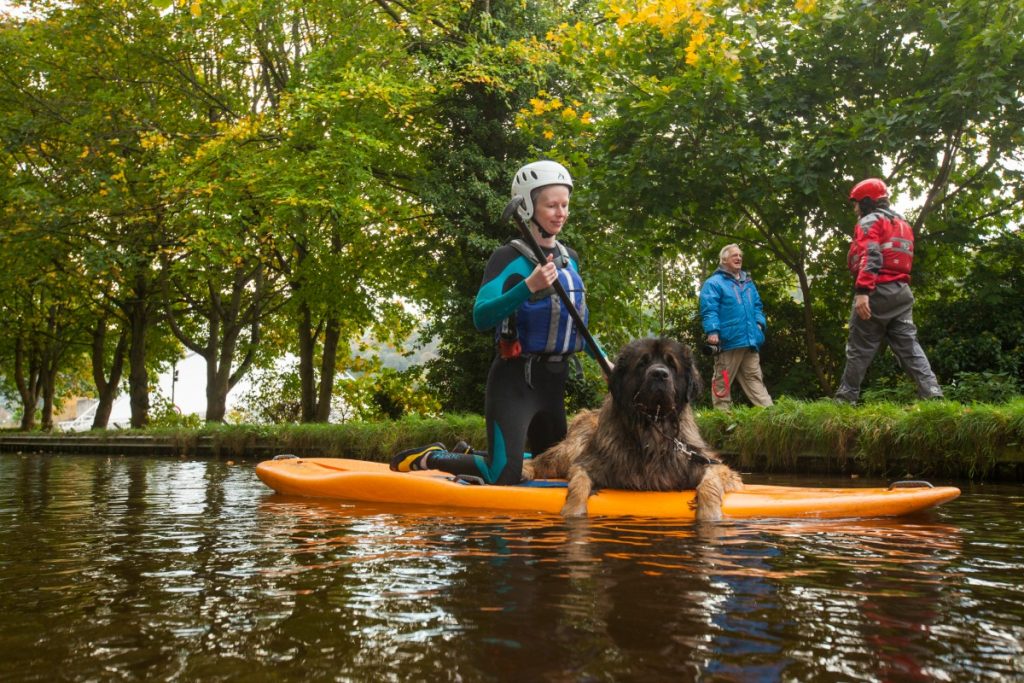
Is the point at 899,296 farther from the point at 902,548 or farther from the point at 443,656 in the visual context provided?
the point at 443,656

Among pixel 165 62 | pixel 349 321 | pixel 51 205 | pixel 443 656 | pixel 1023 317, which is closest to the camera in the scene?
pixel 443 656

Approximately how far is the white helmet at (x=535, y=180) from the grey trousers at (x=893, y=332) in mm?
4767

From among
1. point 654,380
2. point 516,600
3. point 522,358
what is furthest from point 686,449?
point 516,600

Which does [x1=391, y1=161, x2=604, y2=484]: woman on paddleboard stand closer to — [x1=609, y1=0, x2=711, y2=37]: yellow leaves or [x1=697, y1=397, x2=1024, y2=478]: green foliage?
[x1=697, y1=397, x2=1024, y2=478]: green foliage

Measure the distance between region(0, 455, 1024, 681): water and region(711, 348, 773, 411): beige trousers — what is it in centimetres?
527

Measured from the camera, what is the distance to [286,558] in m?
4.09

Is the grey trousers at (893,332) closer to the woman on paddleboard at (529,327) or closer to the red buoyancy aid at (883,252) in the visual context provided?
the red buoyancy aid at (883,252)

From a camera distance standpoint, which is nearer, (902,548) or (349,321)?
(902,548)

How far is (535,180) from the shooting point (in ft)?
18.9

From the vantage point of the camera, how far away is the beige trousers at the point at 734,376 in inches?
423

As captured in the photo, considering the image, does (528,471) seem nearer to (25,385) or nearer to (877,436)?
(877,436)

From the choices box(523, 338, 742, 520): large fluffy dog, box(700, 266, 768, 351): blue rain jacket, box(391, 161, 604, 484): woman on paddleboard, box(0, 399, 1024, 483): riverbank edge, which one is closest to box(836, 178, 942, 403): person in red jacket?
box(0, 399, 1024, 483): riverbank edge

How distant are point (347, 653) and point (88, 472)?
1099 cm

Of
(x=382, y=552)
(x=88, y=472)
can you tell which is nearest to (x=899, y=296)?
(x=382, y=552)
